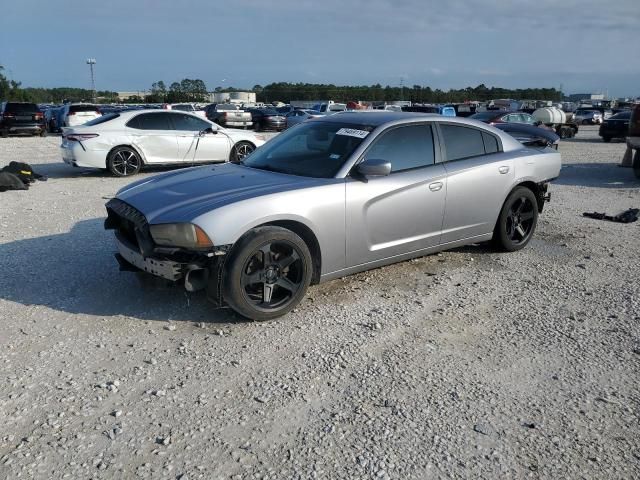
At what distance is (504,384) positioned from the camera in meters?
3.52

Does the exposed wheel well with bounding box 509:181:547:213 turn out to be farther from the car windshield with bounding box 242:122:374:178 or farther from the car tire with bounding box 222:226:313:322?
the car tire with bounding box 222:226:313:322

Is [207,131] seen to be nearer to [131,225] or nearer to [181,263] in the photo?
[131,225]

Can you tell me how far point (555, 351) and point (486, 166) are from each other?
231 centimetres

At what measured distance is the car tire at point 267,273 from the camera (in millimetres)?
4066

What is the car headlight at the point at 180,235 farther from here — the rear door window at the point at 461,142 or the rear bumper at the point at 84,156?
the rear bumper at the point at 84,156

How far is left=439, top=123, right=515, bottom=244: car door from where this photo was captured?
5434mm

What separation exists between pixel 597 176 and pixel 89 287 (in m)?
11.9

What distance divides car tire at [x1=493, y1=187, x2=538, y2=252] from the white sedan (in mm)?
7925

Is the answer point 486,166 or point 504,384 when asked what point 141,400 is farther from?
point 486,166

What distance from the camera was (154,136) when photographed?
11828mm

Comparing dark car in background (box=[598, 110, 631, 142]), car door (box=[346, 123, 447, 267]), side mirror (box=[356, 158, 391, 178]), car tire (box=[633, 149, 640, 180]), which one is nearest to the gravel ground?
car door (box=[346, 123, 447, 267])

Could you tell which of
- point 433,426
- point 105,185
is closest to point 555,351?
point 433,426

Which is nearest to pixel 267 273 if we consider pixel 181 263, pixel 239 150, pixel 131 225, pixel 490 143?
pixel 181 263

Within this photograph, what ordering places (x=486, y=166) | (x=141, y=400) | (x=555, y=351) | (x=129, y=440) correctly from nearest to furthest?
(x=129, y=440), (x=141, y=400), (x=555, y=351), (x=486, y=166)
